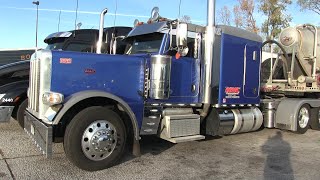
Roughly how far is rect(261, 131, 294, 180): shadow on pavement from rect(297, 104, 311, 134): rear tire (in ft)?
2.66

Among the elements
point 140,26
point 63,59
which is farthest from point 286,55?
point 63,59

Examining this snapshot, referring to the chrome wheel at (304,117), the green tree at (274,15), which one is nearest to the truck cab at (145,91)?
the chrome wheel at (304,117)

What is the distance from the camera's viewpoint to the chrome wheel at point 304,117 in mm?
10516

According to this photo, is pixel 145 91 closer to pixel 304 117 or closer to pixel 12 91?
pixel 12 91

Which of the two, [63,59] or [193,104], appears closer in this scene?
[63,59]

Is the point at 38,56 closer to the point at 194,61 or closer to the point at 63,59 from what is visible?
the point at 63,59

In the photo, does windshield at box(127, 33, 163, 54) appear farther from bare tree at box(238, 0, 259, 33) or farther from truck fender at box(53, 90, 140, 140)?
bare tree at box(238, 0, 259, 33)

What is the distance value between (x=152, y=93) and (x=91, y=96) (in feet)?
4.21

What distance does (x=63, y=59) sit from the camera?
6.10 meters

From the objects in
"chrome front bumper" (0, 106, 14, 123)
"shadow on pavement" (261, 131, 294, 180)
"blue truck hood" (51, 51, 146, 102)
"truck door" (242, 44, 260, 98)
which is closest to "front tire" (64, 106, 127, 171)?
"blue truck hood" (51, 51, 146, 102)

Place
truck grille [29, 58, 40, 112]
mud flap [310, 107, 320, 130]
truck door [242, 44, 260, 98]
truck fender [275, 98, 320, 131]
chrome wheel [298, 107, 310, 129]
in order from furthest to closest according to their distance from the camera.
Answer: mud flap [310, 107, 320, 130] < chrome wheel [298, 107, 310, 129] < truck fender [275, 98, 320, 131] < truck door [242, 44, 260, 98] < truck grille [29, 58, 40, 112]

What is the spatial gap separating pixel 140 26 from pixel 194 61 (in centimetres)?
138

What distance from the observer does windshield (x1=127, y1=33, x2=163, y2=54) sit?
24.3 ft

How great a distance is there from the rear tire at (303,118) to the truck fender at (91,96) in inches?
219
